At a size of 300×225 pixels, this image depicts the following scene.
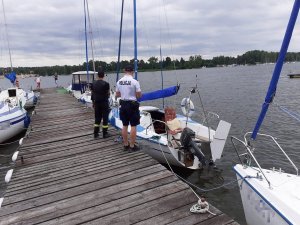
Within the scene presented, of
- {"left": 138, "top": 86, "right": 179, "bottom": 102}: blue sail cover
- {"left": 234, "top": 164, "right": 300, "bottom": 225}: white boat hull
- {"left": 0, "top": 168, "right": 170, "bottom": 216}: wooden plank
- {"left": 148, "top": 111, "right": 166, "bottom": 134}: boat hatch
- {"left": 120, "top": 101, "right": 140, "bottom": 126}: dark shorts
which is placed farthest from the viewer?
{"left": 148, "top": 111, "right": 166, "bottom": 134}: boat hatch

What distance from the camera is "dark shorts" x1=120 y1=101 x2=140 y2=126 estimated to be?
6.99 meters

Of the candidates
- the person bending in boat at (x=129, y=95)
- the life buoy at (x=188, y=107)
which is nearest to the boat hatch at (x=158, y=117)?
the life buoy at (x=188, y=107)

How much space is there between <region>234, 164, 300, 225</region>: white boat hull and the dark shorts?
2.83m

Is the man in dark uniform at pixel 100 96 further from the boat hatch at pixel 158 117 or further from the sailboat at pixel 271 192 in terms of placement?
the sailboat at pixel 271 192

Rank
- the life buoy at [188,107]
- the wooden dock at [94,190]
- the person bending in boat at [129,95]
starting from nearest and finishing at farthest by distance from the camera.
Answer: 1. the wooden dock at [94,190]
2. the person bending in boat at [129,95]
3. the life buoy at [188,107]

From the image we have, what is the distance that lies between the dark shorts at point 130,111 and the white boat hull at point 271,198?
9.29 feet

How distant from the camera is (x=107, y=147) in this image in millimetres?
7988

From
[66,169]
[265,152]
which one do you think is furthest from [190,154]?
[265,152]

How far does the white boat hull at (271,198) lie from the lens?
3.91m

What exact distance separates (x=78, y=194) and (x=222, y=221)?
8.52 feet

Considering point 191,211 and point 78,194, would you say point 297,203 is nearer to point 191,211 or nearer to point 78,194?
point 191,211

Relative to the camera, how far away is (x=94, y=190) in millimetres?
5312

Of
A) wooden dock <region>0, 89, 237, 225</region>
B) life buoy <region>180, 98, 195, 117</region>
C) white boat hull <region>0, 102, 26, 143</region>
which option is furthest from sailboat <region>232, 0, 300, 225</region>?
white boat hull <region>0, 102, 26, 143</region>

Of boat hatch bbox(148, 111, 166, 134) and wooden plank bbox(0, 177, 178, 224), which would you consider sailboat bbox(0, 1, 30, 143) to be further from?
wooden plank bbox(0, 177, 178, 224)
